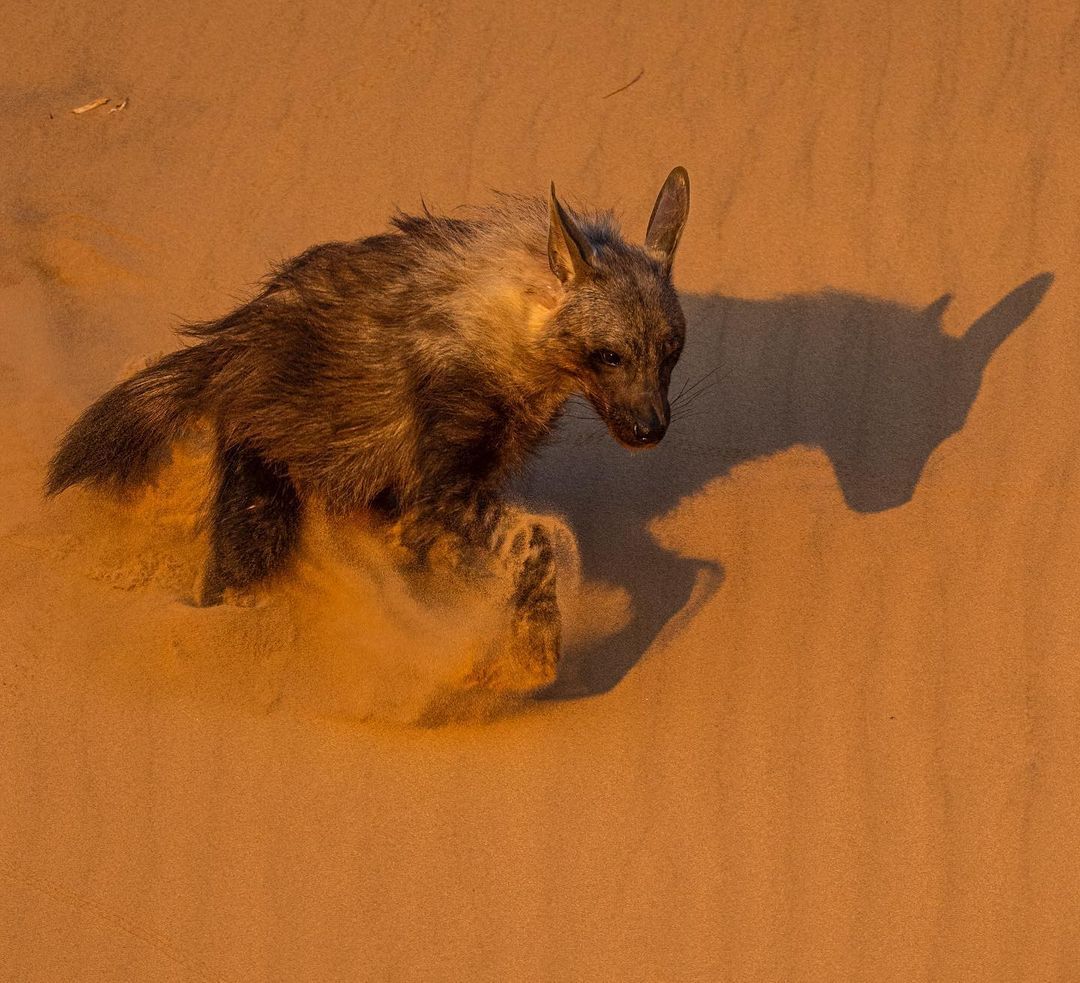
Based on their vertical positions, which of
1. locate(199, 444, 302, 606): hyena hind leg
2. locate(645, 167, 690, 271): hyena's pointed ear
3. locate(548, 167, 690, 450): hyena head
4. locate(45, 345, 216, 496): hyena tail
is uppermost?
locate(645, 167, 690, 271): hyena's pointed ear

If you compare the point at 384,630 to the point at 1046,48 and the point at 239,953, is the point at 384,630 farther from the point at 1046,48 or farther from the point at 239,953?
the point at 1046,48

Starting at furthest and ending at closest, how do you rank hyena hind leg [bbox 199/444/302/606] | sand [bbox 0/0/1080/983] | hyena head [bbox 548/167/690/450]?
hyena hind leg [bbox 199/444/302/606] < hyena head [bbox 548/167/690/450] < sand [bbox 0/0/1080/983]

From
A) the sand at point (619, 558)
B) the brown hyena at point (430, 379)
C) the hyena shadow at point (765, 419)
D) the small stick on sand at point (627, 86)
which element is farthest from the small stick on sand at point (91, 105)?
the hyena shadow at point (765, 419)

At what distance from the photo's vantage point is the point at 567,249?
5551 millimetres

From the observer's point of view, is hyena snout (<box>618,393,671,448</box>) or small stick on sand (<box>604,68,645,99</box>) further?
small stick on sand (<box>604,68,645,99</box>)

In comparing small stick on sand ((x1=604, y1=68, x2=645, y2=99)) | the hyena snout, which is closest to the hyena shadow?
the hyena snout

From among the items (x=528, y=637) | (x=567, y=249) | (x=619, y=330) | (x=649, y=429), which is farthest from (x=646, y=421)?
(x=528, y=637)

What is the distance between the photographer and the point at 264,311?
6.11m

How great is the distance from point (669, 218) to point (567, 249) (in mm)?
631

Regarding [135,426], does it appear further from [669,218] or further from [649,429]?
[669,218]

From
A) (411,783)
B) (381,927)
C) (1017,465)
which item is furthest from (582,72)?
(381,927)

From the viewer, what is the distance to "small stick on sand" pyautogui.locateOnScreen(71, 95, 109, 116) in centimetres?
891

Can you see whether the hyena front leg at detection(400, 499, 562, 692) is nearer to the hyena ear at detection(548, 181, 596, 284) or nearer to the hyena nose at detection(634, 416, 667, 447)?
the hyena nose at detection(634, 416, 667, 447)

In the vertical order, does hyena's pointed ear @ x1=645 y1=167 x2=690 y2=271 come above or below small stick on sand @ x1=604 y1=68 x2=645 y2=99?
below
